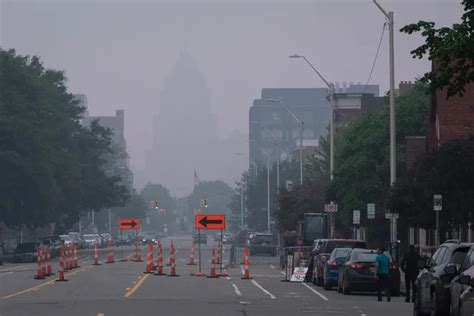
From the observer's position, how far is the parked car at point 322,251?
160 feet

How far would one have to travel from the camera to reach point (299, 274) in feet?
172

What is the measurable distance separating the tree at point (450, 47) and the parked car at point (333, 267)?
1844cm

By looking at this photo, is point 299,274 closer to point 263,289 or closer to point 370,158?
point 263,289

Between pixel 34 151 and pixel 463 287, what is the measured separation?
266ft

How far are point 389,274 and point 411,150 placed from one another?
25015mm

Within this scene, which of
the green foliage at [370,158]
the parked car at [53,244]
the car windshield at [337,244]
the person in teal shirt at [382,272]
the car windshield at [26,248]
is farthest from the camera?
the parked car at [53,244]

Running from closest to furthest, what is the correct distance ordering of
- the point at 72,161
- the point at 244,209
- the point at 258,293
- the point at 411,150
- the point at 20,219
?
the point at 258,293
the point at 411,150
the point at 20,219
the point at 72,161
the point at 244,209

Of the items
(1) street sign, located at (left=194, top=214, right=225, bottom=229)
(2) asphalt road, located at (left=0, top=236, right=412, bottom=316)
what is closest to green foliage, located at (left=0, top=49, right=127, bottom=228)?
(1) street sign, located at (left=194, top=214, right=225, bottom=229)

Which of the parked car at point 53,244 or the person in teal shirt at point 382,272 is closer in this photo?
the person in teal shirt at point 382,272

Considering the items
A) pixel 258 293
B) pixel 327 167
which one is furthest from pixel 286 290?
pixel 327 167

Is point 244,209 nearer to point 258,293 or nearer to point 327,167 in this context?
point 327,167

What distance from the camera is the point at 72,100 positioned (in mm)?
129000

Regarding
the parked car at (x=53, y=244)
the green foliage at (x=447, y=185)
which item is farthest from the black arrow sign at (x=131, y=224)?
the green foliage at (x=447, y=185)

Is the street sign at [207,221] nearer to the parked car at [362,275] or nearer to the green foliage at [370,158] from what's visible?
the green foliage at [370,158]
